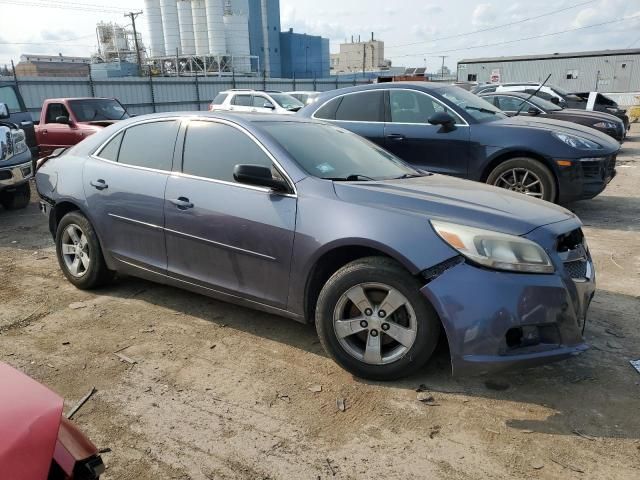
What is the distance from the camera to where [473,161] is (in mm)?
6828

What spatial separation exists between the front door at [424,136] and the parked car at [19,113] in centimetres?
693

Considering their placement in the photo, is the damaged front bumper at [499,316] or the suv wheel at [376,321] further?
the suv wheel at [376,321]

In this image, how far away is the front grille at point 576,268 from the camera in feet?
9.91

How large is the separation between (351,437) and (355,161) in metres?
1.98

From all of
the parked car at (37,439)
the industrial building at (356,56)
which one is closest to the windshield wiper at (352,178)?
the parked car at (37,439)

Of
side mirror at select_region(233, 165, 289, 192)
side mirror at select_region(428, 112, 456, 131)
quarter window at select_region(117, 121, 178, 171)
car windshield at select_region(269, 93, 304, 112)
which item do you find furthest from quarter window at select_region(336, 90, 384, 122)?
car windshield at select_region(269, 93, 304, 112)

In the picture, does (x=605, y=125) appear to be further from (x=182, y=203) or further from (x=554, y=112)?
(x=182, y=203)

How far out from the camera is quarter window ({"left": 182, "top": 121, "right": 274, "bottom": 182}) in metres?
3.62

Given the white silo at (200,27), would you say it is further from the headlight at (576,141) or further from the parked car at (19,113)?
the headlight at (576,141)

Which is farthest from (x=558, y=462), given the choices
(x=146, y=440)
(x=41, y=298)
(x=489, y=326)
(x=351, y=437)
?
(x=41, y=298)

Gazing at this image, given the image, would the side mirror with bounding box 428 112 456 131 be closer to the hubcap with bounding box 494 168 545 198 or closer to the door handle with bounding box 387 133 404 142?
the door handle with bounding box 387 133 404 142

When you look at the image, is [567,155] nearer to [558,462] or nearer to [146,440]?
[558,462]

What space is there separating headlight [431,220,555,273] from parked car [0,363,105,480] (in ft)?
6.52

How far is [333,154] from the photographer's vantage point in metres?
3.78
